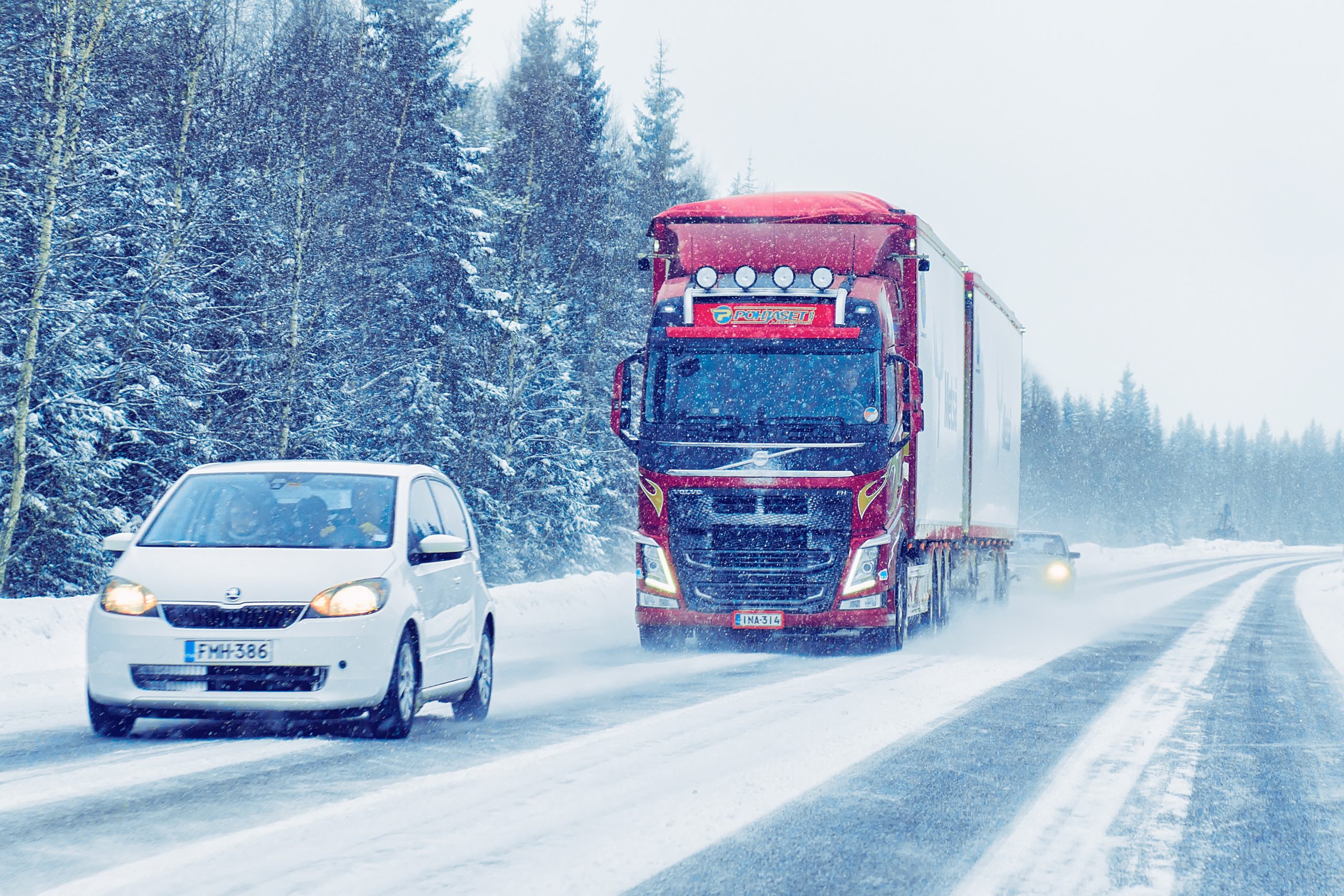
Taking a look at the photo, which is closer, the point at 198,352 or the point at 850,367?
the point at 850,367

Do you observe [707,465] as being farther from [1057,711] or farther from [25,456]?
[25,456]

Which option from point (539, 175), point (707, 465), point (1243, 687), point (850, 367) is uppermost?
point (539, 175)

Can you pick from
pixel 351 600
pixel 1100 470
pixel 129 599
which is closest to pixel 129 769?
pixel 129 599

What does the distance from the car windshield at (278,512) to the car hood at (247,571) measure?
219 mm

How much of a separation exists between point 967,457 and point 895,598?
531 centimetres

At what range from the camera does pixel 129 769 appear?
298 inches

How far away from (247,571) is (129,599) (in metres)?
0.63

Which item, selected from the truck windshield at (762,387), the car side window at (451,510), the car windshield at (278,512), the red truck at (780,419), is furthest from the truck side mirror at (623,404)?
the car windshield at (278,512)

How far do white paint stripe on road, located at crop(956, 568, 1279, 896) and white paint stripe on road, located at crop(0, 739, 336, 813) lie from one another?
370 cm

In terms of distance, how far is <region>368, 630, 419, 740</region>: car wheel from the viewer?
28.3 feet

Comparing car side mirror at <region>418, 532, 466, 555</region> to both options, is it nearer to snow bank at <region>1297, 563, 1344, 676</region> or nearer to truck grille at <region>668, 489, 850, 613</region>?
truck grille at <region>668, 489, 850, 613</region>

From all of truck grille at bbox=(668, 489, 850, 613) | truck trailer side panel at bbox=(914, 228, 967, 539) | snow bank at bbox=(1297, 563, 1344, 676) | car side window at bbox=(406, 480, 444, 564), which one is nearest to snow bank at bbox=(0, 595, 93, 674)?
car side window at bbox=(406, 480, 444, 564)

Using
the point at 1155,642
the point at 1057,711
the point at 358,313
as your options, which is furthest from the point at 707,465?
the point at 358,313

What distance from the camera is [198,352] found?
26906 millimetres
